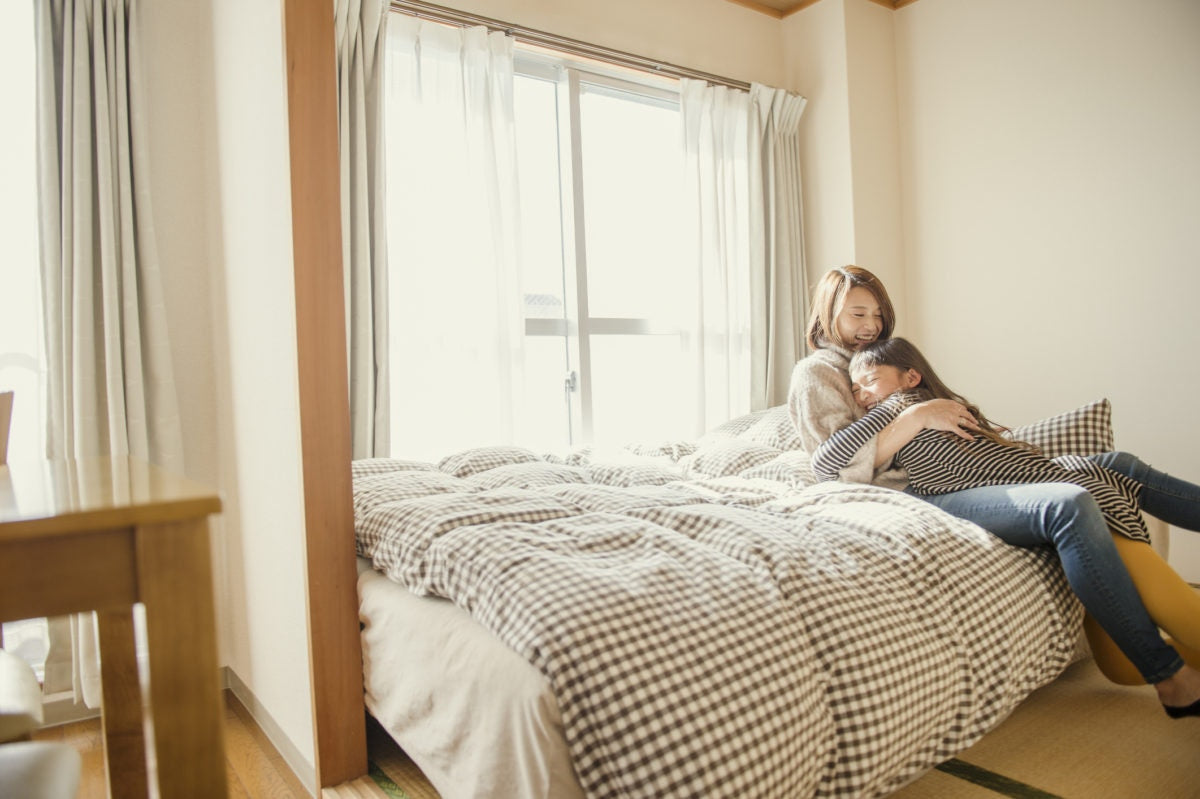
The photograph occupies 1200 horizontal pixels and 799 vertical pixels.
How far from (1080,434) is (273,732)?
7.08ft

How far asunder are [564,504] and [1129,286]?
8.53 ft

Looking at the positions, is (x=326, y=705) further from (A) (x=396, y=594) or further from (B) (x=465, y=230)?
(B) (x=465, y=230)

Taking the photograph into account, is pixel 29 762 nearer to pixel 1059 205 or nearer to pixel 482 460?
pixel 482 460

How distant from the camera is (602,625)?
1.04 m

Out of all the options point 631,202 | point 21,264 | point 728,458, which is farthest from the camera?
point 631,202

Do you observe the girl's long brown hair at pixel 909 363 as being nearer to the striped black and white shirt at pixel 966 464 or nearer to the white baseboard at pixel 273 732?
the striped black and white shirt at pixel 966 464

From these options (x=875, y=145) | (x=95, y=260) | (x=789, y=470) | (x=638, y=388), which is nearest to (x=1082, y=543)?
(x=789, y=470)

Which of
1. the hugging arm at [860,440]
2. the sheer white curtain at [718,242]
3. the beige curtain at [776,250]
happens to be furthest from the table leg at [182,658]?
the beige curtain at [776,250]

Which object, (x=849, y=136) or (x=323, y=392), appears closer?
(x=323, y=392)

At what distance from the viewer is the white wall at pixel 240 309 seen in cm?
154

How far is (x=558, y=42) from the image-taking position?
3.09 metres

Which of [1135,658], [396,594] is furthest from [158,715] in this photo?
[1135,658]

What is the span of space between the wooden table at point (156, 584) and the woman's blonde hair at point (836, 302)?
1.91 metres

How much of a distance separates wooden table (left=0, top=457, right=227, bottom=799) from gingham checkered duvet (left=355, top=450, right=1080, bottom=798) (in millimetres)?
446
